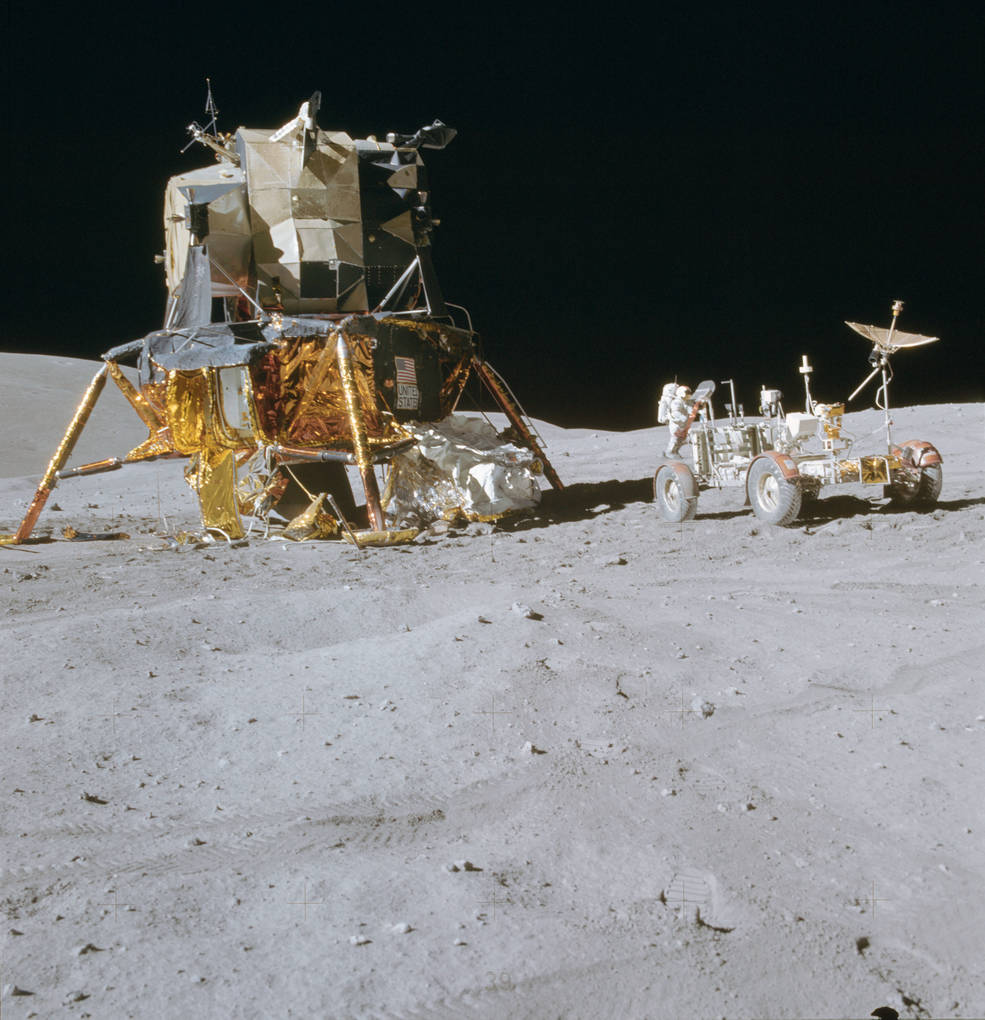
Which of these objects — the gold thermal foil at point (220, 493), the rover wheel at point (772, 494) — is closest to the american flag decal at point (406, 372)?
the gold thermal foil at point (220, 493)

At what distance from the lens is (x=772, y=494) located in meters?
5.20

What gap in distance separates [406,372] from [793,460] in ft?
8.41

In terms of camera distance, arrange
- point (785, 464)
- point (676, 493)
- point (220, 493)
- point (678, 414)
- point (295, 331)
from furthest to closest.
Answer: point (678, 414) → point (220, 493) → point (676, 493) → point (295, 331) → point (785, 464)

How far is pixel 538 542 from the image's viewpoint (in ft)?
17.1

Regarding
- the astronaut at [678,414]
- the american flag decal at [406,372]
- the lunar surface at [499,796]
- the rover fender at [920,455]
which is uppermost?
the american flag decal at [406,372]

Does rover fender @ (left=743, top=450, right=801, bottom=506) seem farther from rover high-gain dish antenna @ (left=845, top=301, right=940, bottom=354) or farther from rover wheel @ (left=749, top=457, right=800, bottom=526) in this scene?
rover high-gain dish antenna @ (left=845, top=301, right=940, bottom=354)

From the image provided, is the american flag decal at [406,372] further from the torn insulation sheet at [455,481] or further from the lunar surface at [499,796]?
the lunar surface at [499,796]

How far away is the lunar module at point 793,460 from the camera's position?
505 cm

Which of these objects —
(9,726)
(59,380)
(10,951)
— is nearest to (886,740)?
(10,951)

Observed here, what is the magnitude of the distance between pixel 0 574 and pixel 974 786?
422 centimetres

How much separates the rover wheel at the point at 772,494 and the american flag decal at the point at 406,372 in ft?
7.58

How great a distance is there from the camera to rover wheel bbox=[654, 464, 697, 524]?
18.2 ft

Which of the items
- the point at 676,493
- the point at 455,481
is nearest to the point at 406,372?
the point at 455,481

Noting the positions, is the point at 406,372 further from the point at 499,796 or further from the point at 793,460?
the point at 499,796
